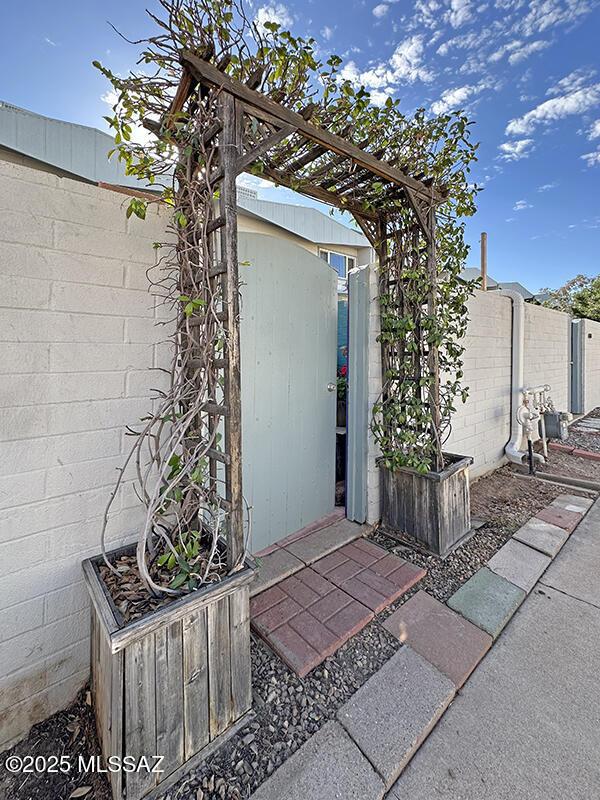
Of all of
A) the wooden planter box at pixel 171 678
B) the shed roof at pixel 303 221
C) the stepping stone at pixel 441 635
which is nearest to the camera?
the wooden planter box at pixel 171 678

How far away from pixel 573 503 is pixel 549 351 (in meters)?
3.42

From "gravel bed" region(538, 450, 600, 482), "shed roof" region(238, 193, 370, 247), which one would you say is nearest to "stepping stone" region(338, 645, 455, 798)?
"gravel bed" region(538, 450, 600, 482)

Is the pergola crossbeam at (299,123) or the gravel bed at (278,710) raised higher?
the pergola crossbeam at (299,123)

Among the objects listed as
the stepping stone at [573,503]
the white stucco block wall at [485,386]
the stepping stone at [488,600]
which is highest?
the white stucco block wall at [485,386]

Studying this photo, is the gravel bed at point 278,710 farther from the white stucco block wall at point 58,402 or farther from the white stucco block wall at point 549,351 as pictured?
the white stucco block wall at point 549,351

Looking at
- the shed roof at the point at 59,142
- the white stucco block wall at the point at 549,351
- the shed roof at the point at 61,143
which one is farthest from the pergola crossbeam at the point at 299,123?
the shed roof at the point at 59,142

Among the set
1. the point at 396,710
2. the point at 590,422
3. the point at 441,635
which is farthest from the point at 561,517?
the point at 590,422

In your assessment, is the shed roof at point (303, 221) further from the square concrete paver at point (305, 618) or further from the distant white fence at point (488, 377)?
the square concrete paver at point (305, 618)

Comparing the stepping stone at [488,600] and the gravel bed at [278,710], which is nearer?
the gravel bed at [278,710]

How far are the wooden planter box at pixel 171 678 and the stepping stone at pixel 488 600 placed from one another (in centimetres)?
117

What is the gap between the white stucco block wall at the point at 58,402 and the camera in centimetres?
125

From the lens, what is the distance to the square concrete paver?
1578mm

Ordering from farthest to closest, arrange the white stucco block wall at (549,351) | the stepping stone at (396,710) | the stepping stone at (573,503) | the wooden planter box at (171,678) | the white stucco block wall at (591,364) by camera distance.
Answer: the white stucco block wall at (591,364) → the white stucco block wall at (549,351) → the stepping stone at (573,503) → the stepping stone at (396,710) → the wooden planter box at (171,678)

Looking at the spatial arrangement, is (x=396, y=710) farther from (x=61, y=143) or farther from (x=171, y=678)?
(x=61, y=143)
